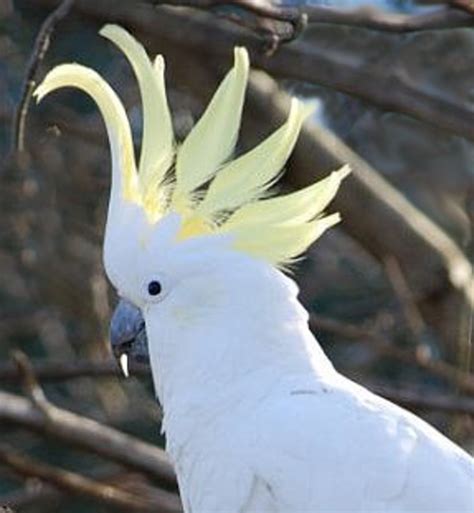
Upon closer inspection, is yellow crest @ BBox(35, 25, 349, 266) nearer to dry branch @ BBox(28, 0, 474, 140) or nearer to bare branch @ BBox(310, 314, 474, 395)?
dry branch @ BBox(28, 0, 474, 140)

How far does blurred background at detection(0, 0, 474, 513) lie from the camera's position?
14.7 feet

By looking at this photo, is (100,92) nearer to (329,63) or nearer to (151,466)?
(329,63)

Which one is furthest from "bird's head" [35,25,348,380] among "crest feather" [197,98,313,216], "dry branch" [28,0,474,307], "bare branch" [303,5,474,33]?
"dry branch" [28,0,474,307]

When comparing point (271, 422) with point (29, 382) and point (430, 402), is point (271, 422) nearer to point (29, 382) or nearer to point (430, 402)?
point (29, 382)

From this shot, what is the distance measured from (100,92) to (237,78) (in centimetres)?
25

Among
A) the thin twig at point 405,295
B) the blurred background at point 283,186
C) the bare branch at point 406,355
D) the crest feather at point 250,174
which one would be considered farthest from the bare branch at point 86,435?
the crest feather at point 250,174

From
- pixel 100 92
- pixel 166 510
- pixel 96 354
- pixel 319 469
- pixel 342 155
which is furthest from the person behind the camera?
pixel 96 354

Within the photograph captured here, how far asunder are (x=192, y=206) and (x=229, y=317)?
0.67 ft

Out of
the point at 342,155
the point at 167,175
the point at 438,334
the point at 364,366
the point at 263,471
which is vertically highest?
the point at 167,175

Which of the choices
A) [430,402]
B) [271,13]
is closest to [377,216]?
[430,402]

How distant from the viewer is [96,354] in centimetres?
611

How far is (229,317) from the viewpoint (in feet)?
12.1

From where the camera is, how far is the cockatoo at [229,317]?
138 inches

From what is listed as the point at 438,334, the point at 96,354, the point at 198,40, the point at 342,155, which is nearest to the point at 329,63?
the point at 198,40
